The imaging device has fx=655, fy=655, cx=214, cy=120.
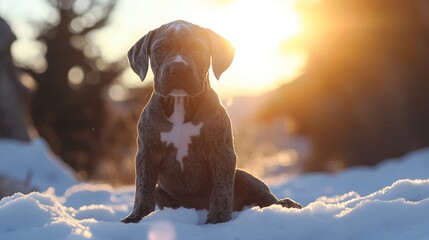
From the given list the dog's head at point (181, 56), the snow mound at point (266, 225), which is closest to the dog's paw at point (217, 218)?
the snow mound at point (266, 225)

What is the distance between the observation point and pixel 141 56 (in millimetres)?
4488

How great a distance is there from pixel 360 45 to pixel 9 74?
894cm

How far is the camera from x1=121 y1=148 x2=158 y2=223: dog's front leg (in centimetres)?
441

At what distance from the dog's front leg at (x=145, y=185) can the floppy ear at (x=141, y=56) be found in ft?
1.80

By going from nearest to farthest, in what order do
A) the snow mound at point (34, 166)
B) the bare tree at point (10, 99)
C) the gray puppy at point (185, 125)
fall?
the gray puppy at point (185, 125)
the snow mound at point (34, 166)
the bare tree at point (10, 99)

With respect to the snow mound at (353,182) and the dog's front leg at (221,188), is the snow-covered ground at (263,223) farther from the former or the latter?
the snow mound at (353,182)

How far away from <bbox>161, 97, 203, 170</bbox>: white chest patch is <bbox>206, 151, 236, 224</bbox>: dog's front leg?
8.1 inches

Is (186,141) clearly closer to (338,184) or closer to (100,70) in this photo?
(338,184)

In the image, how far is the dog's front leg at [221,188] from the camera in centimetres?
426

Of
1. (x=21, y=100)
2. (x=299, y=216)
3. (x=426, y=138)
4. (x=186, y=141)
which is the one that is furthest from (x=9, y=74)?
(x=299, y=216)

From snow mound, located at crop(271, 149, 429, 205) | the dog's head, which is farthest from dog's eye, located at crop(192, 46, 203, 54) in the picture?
snow mound, located at crop(271, 149, 429, 205)

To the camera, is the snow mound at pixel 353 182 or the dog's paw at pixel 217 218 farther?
the snow mound at pixel 353 182

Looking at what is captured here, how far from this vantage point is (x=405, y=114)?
1692 cm

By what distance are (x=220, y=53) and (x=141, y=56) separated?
0.54 m
